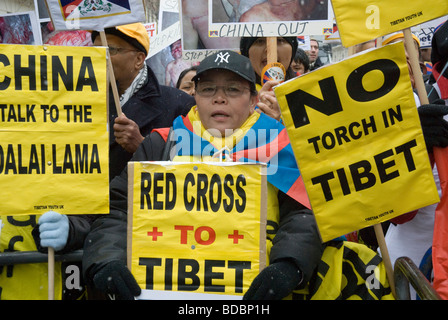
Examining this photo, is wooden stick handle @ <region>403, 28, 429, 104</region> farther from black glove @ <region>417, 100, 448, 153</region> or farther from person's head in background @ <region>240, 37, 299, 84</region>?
person's head in background @ <region>240, 37, 299, 84</region>

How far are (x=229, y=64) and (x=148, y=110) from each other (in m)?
0.98

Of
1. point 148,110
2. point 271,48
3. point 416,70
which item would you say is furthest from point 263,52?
point 416,70

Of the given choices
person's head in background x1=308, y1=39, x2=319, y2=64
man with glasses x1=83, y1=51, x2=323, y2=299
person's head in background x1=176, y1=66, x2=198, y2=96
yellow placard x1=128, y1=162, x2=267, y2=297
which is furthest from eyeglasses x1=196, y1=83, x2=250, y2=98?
person's head in background x1=308, y1=39, x2=319, y2=64

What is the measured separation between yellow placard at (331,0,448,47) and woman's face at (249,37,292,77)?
5.31 feet

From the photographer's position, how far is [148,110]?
405cm

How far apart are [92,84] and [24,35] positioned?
3.06 meters

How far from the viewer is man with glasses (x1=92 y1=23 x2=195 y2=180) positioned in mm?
3967

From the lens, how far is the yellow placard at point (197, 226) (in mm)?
2633

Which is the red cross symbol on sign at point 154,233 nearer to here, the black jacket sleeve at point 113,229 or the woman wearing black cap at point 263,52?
the black jacket sleeve at point 113,229

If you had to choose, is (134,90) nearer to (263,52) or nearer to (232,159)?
(263,52)

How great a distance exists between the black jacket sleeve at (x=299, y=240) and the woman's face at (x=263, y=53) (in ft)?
5.46

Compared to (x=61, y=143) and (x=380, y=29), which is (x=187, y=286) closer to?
(x=61, y=143)
